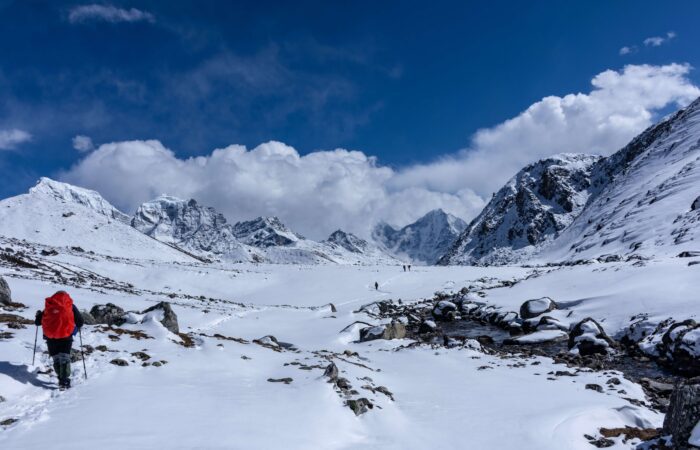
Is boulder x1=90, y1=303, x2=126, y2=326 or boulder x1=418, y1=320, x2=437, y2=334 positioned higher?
boulder x1=90, y1=303, x2=126, y2=326

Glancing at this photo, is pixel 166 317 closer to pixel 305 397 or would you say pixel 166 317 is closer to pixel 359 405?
pixel 305 397

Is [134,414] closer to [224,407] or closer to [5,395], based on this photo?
[224,407]

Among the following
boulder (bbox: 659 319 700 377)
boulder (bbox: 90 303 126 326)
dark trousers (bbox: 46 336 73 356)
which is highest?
boulder (bbox: 90 303 126 326)

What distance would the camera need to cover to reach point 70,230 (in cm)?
9081

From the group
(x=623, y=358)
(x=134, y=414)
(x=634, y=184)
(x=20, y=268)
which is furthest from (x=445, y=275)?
(x=634, y=184)

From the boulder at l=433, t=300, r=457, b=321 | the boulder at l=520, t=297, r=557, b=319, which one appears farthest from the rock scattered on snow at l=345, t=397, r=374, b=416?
the boulder at l=433, t=300, r=457, b=321

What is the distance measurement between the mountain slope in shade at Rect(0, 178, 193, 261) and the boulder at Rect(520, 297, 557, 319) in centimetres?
7750

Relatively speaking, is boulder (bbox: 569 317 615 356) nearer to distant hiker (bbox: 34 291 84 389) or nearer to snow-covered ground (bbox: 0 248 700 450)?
snow-covered ground (bbox: 0 248 700 450)

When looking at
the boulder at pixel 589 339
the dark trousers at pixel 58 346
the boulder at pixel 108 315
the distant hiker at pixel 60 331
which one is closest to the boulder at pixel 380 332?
the boulder at pixel 589 339

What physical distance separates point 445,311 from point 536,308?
10.5 metres

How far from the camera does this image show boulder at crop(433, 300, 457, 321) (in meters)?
40.8

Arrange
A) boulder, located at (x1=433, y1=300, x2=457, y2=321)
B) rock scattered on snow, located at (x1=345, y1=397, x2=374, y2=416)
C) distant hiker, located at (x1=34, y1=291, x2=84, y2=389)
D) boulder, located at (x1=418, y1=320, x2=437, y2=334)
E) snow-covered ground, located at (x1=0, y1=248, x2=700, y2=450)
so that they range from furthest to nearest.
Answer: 1. boulder, located at (x1=433, y1=300, x2=457, y2=321)
2. boulder, located at (x1=418, y1=320, x2=437, y2=334)
3. rock scattered on snow, located at (x1=345, y1=397, x2=374, y2=416)
4. distant hiker, located at (x1=34, y1=291, x2=84, y2=389)
5. snow-covered ground, located at (x1=0, y1=248, x2=700, y2=450)

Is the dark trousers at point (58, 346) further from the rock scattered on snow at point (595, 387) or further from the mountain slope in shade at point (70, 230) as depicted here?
the mountain slope in shade at point (70, 230)

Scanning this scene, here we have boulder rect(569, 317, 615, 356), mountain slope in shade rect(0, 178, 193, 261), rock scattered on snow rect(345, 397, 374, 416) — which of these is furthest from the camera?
mountain slope in shade rect(0, 178, 193, 261)
